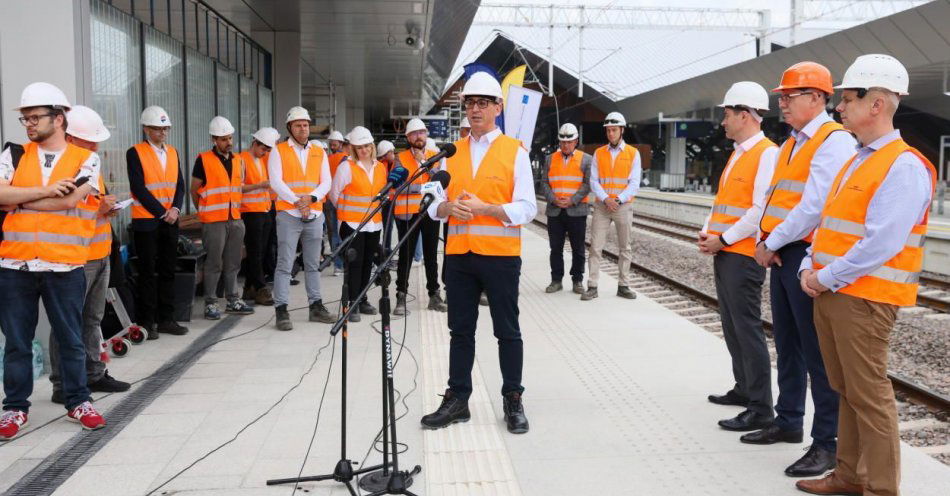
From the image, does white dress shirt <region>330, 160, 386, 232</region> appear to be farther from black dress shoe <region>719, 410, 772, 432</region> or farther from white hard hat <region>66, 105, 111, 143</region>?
black dress shoe <region>719, 410, 772, 432</region>

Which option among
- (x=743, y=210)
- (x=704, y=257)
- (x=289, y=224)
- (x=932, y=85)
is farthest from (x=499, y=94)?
(x=932, y=85)

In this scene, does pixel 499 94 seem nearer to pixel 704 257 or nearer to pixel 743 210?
pixel 743 210

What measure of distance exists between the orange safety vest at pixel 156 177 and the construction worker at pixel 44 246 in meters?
2.32

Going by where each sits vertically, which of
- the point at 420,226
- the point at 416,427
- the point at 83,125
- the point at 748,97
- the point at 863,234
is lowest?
the point at 416,427

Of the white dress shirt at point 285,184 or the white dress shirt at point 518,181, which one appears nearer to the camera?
the white dress shirt at point 518,181

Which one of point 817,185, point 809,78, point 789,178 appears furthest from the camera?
point 789,178

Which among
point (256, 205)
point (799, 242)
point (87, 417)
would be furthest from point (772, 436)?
point (256, 205)

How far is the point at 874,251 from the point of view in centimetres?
350

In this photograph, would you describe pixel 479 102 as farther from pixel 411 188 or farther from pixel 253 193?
pixel 253 193

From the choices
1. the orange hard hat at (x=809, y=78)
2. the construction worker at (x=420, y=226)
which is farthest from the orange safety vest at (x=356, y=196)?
the orange hard hat at (x=809, y=78)

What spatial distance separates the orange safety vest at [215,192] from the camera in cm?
825

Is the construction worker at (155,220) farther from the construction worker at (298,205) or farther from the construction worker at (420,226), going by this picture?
the construction worker at (420,226)

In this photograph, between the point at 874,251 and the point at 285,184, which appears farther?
the point at 285,184

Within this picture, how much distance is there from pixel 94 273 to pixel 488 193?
2.84 m
